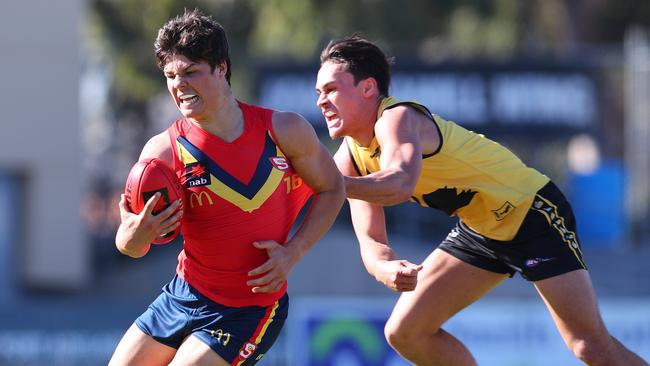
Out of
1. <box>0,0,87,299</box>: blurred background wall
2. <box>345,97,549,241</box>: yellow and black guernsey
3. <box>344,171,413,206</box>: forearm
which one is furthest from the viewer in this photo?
<box>0,0,87,299</box>: blurred background wall

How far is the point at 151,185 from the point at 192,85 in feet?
1.65

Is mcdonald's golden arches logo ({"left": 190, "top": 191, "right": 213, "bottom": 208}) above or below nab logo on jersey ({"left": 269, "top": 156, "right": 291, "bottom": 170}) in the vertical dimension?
below

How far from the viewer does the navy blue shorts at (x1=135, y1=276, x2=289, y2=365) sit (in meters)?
5.52

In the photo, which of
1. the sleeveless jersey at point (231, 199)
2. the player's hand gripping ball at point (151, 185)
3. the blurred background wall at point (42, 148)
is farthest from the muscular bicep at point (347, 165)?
the blurred background wall at point (42, 148)

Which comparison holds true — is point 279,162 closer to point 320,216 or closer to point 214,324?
point 320,216

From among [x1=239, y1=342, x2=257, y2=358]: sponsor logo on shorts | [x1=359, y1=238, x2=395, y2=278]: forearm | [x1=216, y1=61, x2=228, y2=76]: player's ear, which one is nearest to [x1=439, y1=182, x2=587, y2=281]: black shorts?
[x1=359, y1=238, x2=395, y2=278]: forearm

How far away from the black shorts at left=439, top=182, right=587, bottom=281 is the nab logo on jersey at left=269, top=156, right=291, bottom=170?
141cm

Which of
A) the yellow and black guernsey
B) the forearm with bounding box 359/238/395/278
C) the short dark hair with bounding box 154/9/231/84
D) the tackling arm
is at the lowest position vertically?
the forearm with bounding box 359/238/395/278

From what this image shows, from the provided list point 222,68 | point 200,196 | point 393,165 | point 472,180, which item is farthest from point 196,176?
point 472,180

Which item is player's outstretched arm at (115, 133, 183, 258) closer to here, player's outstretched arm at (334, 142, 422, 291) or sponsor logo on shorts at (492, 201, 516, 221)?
player's outstretched arm at (334, 142, 422, 291)

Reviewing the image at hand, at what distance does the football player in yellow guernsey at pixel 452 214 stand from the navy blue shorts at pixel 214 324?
2.25ft

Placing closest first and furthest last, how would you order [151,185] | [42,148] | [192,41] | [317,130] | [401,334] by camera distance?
[151,185] < [192,41] < [401,334] < [317,130] < [42,148]

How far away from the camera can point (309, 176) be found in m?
5.69

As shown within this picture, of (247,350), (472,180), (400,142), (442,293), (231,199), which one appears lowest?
(442,293)
